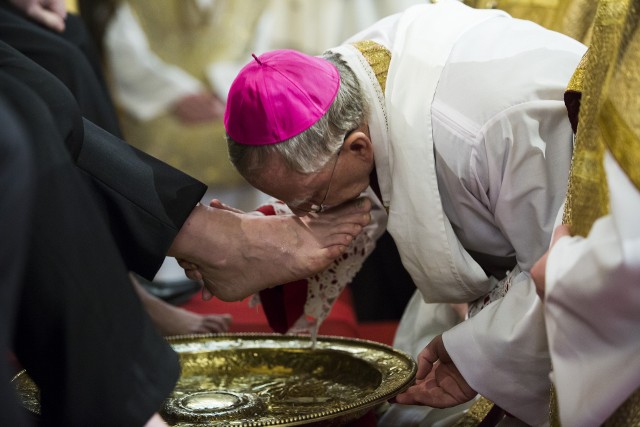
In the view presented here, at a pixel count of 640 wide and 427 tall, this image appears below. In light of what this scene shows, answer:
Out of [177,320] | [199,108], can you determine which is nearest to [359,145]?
[177,320]

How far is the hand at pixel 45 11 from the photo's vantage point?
295 centimetres

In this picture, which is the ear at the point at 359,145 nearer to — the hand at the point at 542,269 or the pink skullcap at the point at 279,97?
the pink skullcap at the point at 279,97

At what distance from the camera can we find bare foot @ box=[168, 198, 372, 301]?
7.16ft

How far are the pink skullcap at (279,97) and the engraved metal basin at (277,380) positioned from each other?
1.84ft

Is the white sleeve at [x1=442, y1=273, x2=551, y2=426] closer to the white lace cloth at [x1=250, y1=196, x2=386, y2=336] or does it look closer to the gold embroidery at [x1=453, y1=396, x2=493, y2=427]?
the gold embroidery at [x1=453, y1=396, x2=493, y2=427]

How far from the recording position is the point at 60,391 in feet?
4.88

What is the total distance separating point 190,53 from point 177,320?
2680mm

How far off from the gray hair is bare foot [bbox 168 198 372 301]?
0.13 metres

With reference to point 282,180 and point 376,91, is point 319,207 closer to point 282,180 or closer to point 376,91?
point 282,180

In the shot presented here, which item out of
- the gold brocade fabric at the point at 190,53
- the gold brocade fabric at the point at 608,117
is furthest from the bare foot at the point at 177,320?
the gold brocade fabric at the point at 190,53

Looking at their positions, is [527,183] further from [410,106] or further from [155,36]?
[155,36]

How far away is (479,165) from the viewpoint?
2080 millimetres

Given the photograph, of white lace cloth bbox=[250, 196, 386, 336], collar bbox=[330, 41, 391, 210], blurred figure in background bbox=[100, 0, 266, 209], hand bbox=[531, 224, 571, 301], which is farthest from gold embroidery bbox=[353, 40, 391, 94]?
blurred figure in background bbox=[100, 0, 266, 209]

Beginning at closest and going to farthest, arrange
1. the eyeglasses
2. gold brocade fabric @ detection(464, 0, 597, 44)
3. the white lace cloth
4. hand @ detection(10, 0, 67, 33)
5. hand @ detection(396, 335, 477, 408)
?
hand @ detection(396, 335, 477, 408)
the eyeglasses
the white lace cloth
gold brocade fabric @ detection(464, 0, 597, 44)
hand @ detection(10, 0, 67, 33)
